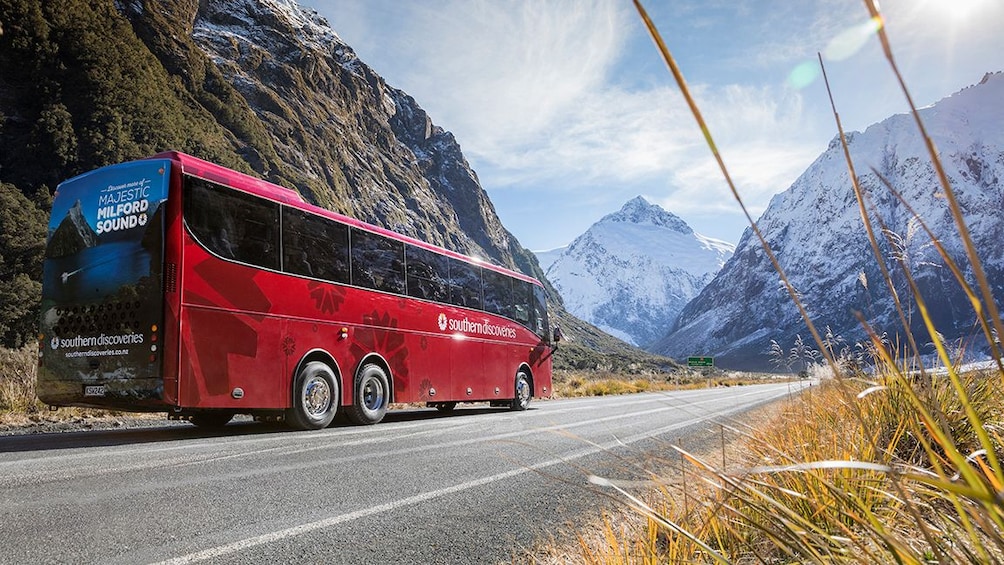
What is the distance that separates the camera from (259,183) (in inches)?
365

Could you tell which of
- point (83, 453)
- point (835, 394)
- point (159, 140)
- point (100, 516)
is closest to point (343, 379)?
point (83, 453)

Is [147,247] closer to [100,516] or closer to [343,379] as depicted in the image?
[343,379]

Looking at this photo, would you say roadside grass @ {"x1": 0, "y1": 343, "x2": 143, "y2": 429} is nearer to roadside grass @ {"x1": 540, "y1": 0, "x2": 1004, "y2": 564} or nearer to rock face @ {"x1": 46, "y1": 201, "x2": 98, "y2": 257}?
rock face @ {"x1": 46, "y1": 201, "x2": 98, "y2": 257}

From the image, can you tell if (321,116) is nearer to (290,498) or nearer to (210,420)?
(210,420)

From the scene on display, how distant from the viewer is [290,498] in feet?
14.6

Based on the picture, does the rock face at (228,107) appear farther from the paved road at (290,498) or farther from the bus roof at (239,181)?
the bus roof at (239,181)

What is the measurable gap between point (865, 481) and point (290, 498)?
355 cm

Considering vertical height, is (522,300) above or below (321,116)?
below

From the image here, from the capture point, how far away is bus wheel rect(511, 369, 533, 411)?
604 inches

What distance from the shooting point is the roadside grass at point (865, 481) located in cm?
94

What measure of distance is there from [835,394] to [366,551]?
16.5ft

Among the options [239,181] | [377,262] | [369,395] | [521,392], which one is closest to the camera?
[239,181]

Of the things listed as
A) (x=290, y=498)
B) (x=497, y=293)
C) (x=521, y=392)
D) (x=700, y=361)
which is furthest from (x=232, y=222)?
(x=700, y=361)

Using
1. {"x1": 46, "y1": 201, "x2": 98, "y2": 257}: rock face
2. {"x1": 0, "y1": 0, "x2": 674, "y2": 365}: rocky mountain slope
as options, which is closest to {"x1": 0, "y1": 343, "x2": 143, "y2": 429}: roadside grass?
{"x1": 46, "y1": 201, "x2": 98, "y2": 257}: rock face
